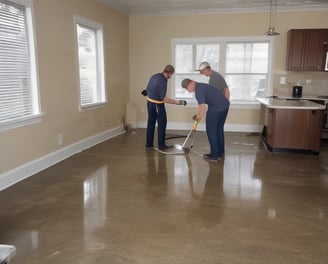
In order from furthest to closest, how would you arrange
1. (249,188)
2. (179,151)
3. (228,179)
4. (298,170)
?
(179,151) → (298,170) → (228,179) → (249,188)

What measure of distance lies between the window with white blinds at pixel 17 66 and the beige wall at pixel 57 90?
13 cm

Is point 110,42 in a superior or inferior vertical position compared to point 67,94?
superior

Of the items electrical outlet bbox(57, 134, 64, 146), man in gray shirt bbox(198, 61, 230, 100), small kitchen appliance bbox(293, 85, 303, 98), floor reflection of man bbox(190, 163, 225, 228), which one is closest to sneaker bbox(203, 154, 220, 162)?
floor reflection of man bbox(190, 163, 225, 228)

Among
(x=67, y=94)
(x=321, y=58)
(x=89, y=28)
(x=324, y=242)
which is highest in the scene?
(x=89, y=28)

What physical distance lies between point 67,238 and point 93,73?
4054 millimetres

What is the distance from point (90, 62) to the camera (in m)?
5.85

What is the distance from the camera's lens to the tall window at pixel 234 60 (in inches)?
276

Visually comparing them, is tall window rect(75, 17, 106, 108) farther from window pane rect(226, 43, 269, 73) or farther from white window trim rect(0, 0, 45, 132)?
window pane rect(226, 43, 269, 73)

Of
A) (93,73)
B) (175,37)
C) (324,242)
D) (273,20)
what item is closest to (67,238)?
(324,242)

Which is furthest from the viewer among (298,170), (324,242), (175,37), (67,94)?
(175,37)

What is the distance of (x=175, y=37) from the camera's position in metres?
7.29

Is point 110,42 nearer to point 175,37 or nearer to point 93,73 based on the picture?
point 93,73

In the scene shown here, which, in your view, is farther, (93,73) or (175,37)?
(175,37)

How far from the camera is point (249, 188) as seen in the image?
3.64 metres
